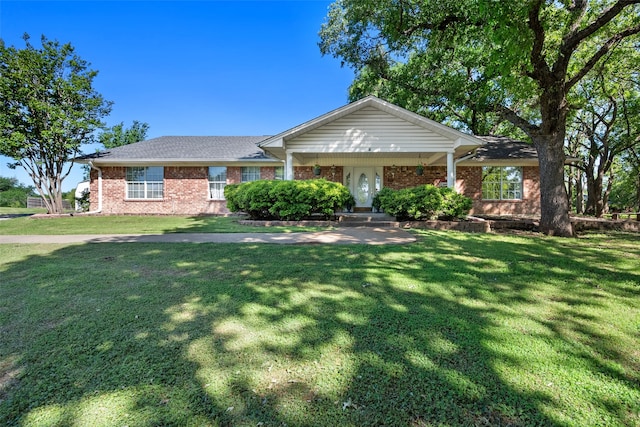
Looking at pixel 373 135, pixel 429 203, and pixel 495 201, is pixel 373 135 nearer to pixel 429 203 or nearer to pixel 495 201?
pixel 429 203

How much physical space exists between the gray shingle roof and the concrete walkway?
8.07 meters

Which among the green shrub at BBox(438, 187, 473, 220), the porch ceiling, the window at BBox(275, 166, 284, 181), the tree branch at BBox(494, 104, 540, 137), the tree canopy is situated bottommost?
the green shrub at BBox(438, 187, 473, 220)

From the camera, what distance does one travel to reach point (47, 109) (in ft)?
44.1

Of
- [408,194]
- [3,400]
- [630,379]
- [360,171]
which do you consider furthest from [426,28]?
[3,400]

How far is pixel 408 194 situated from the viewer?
30.8ft

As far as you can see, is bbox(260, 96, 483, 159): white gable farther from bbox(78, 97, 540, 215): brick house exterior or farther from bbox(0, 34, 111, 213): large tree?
bbox(0, 34, 111, 213): large tree

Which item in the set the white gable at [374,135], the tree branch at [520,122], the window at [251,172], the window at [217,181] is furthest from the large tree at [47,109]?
the tree branch at [520,122]

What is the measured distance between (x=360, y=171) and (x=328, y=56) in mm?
5526

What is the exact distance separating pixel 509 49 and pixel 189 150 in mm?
14907

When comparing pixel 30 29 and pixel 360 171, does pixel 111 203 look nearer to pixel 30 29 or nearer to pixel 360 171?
pixel 30 29

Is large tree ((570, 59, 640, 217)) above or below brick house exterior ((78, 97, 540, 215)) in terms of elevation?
above

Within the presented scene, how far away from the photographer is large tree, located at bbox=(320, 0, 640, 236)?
6.04 meters

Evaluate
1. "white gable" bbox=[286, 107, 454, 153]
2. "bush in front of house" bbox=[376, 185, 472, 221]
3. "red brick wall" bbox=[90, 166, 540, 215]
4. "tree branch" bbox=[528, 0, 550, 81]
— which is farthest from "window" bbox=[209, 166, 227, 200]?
"tree branch" bbox=[528, 0, 550, 81]

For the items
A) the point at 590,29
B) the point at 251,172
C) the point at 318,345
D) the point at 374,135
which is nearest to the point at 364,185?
the point at 374,135
